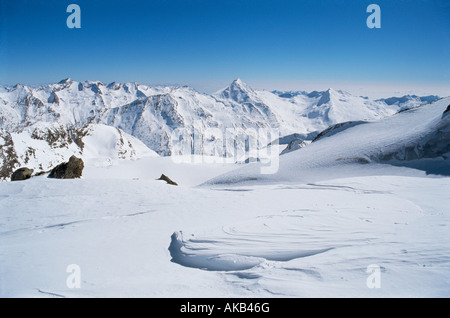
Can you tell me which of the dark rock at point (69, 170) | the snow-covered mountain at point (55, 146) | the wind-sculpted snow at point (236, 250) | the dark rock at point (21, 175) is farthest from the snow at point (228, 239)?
the snow-covered mountain at point (55, 146)

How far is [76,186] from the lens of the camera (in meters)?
12.3

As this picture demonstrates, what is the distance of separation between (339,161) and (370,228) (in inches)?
480

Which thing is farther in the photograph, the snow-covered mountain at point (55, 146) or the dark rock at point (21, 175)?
the snow-covered mountain at point (55, 146)

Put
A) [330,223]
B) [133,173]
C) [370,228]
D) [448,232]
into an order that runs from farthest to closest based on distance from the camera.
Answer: [133,173]
[330,223]
[370,228]
[448,232]

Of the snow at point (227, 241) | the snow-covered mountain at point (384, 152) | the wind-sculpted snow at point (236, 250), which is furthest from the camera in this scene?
the snow-covered mountain at point (384, 152)

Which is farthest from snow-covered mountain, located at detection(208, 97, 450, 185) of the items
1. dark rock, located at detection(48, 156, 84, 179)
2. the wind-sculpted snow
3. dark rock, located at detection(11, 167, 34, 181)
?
dark rock, located at detection(11, 167, 34, 181)

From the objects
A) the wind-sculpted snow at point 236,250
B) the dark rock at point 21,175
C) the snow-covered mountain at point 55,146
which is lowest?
the wind-sculpted snow at point 236,250

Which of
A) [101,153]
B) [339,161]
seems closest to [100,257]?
[339,161]

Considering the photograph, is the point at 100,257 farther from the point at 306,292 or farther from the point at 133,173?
the point at 133,173

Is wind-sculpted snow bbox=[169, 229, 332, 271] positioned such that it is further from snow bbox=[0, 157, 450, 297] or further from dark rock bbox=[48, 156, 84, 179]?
dark rock bbox=[48, 156, 84, 179]

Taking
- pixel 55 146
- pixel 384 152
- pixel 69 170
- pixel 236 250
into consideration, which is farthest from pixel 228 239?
pixel 55 146

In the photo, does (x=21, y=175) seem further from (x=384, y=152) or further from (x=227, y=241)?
(x=384, y=152)

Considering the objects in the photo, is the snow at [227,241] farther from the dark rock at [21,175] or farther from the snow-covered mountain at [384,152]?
the dark rock at [21,175]

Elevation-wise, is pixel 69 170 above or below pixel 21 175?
above
